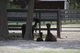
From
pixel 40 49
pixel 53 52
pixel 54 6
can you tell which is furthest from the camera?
pixel 54 6

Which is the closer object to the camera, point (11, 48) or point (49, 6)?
point (11, 48)

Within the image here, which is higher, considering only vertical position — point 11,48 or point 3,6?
point 3,6

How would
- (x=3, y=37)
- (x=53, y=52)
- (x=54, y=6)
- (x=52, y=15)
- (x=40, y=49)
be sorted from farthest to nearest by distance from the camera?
(x=54, y=6) < (x=52, y=15) < (x=3, y=37) < (x=40, y=49) < (x=53, y=52)

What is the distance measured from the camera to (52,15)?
57.1 feet

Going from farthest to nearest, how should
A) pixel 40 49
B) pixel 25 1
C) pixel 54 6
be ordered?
pixel 54 6, pixel 25 1, pixel 40 49

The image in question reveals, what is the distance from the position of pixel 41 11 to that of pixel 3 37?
552cm

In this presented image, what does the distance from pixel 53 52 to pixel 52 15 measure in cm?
→ 888

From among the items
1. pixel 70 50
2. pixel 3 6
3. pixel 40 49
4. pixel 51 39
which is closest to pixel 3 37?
pixel 3 6

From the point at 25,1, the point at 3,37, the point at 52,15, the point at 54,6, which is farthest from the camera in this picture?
the point at 54,6

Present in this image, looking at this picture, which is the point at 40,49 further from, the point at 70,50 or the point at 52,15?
the point at 52,15

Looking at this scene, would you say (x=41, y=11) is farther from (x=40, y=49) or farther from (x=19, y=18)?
(x=40, y=49)

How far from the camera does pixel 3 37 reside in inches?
494

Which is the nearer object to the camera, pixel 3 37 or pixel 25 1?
pixel 3 37

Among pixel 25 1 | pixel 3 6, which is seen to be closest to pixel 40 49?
pixel 3 6
